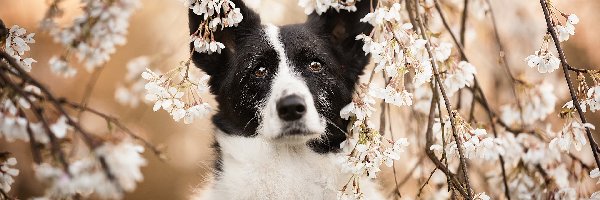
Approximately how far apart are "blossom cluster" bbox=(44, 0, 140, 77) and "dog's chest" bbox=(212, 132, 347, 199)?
0.78 metres

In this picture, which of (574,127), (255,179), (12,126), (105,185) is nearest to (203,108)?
(255,179)

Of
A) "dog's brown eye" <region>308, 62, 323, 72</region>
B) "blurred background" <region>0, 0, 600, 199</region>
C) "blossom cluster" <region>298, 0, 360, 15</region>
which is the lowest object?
"dog's brown eye" <region>308, 62, 323, 72</region>

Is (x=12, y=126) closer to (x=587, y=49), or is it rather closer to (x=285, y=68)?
(x=285, y=68)

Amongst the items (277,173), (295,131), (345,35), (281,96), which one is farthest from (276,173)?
(345,35)

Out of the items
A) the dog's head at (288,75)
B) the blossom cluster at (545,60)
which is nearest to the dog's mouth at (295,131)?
the dog's head at (288,75)

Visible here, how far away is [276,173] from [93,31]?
1081mm

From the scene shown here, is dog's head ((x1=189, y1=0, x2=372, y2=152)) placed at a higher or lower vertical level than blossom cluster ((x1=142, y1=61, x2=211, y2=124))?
higher

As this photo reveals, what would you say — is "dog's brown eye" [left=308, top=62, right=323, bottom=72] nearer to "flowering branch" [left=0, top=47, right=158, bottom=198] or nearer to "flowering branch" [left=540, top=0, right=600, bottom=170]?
"flowering branch" [left=540, top=0, right=600, bottom=170]

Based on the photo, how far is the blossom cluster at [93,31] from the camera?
9.70 feet

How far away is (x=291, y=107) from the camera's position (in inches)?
119

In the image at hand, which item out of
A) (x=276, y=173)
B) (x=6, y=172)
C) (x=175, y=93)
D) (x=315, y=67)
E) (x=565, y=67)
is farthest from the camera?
(x=276, y=173)

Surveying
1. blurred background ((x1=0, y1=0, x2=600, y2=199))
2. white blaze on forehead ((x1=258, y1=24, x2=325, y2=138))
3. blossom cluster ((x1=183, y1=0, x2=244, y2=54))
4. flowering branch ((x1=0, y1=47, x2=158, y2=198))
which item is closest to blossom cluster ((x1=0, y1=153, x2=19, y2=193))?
blurred background ((x1=0, y1=0, x2=600, y2=199))

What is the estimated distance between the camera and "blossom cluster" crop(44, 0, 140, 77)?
296cm

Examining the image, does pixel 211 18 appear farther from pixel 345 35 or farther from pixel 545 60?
pixel 545 60
